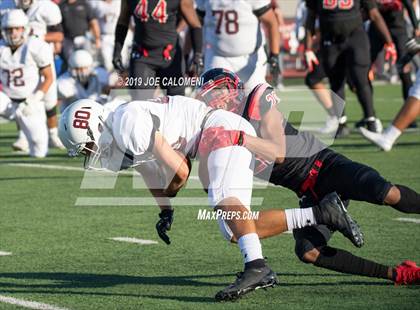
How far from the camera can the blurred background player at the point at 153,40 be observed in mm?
9781

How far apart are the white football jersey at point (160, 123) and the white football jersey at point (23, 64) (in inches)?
235

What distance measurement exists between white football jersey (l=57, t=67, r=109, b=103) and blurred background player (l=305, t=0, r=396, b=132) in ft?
9.56

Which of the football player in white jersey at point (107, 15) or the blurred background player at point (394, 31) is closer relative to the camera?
the blurred background player at point (394, 31)

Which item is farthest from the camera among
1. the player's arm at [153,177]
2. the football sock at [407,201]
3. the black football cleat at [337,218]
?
the player's arm at [153,177]

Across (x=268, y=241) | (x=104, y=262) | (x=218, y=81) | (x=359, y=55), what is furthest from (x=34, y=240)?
(x=359, y=55)

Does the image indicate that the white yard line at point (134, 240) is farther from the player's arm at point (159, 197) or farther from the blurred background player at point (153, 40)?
the blurred background player at point (153, 40)

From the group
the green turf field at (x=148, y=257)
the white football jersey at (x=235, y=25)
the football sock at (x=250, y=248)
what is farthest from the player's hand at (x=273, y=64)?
the football sock at (x=250, y=248)

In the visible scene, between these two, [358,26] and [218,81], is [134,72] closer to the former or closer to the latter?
[358,26]

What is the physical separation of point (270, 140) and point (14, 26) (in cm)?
621

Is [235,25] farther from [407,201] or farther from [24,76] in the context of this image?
[407,201]

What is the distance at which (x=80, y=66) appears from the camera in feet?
41.3

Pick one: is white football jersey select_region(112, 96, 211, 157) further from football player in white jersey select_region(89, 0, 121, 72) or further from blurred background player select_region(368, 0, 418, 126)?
football player in white jersey select_region(89, 0, 121, 72)

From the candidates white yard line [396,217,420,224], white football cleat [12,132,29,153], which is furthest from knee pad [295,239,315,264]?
white football cleat [12,132,29,153]

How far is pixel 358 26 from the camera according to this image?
36.7 ft
